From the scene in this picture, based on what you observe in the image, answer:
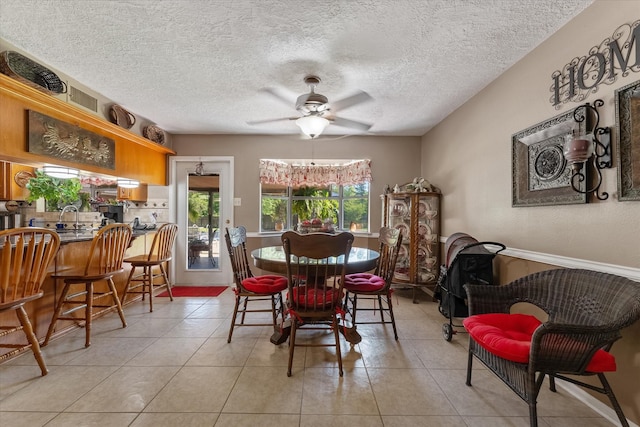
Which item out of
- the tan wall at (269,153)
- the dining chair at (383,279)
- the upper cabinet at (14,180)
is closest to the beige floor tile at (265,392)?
the dining chair at (383,279)

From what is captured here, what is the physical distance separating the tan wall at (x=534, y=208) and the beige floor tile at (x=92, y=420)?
2704 mm

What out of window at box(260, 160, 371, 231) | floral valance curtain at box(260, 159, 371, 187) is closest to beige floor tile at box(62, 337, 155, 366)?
window at box(260, 160, 371, 231)

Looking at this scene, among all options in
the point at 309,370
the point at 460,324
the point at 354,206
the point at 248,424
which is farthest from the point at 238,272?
the point at 354,206

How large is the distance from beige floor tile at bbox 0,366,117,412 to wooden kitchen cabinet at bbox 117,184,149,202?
2.56m

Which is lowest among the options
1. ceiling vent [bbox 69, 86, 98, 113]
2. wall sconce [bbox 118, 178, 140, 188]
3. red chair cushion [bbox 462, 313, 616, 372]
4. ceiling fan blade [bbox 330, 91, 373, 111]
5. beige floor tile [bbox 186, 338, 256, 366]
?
beige floor tile [bbox 186, 338, 256, 366]

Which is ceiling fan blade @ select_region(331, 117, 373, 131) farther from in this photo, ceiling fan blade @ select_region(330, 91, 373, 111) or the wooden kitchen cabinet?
the wooden kitchen cabinet

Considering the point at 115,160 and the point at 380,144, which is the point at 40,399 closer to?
the point at 115,160

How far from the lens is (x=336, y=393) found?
1.77 meters

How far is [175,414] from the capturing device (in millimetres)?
1579

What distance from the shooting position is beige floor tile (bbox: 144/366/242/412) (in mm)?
1639

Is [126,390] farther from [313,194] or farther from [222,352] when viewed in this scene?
[313,194]

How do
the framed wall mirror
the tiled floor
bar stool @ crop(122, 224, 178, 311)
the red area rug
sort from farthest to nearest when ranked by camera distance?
the red area rug → bar stool @ crop(122, 224, 178, 311) → the tiled floor → the framed wall mirror

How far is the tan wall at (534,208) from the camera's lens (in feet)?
5.00

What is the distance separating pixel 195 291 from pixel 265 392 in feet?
9.03
